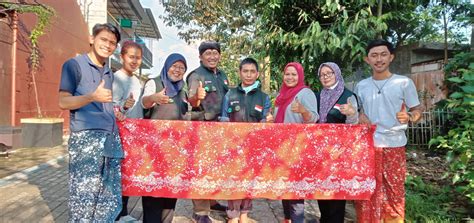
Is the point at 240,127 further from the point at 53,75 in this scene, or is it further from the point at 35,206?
the point at 53,75

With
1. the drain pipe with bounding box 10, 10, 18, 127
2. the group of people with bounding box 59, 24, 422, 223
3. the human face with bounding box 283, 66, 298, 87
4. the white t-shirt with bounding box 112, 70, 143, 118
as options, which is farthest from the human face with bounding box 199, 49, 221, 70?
the drain pipe with bounding box 10, 10, 18, 127

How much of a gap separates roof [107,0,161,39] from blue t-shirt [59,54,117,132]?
15.4m

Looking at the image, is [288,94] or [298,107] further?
[288,94]

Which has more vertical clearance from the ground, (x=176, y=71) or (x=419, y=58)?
(x=419, y=58)

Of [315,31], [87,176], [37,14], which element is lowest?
[87,176]

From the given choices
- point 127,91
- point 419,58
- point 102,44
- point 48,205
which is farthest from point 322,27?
point 419,58

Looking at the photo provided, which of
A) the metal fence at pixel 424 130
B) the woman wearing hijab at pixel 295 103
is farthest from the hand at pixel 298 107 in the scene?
the metal fence at pixel 424 130

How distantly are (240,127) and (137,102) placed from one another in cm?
89

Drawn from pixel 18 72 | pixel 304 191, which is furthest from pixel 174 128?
pixel 18 72

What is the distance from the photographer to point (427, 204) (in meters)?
3.71

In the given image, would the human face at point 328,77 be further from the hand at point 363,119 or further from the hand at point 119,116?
the hand at point 119,116

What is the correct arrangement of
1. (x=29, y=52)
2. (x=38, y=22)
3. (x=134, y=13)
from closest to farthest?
(x=38, y=22) → (x=29, y=52) → (x=134, y=13)

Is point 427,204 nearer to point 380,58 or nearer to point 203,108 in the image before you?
point 380,58

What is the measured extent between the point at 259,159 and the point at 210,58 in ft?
3.96
